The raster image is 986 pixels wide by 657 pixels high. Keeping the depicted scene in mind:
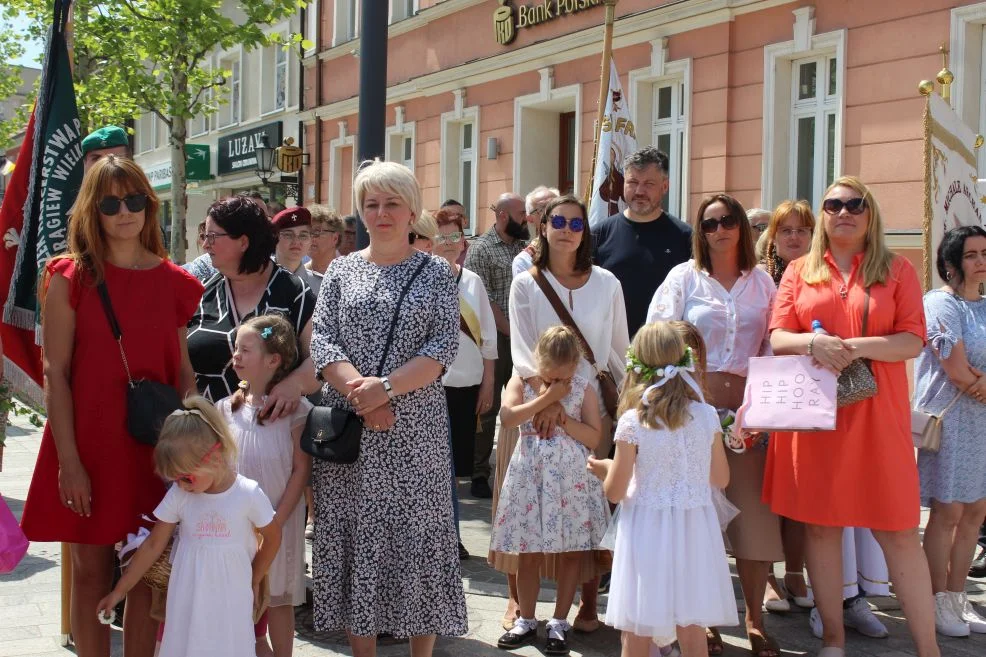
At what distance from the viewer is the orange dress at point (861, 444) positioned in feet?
14.1

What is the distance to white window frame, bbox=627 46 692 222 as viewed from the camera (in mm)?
12930

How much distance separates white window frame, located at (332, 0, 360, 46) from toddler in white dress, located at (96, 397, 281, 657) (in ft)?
59.1

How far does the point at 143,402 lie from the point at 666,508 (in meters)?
1.90

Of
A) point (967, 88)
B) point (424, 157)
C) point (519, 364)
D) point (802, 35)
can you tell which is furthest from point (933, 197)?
point (424, 157)

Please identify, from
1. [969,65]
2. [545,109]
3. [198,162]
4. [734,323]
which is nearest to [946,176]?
[734,323]

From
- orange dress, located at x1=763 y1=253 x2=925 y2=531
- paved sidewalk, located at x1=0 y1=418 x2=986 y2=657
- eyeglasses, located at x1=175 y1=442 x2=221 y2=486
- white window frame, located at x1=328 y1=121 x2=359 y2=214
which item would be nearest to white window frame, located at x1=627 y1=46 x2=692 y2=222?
paved sidewalk, located at x1=0 y1=418 x2=986 y2=657

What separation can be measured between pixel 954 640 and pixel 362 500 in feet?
9.19

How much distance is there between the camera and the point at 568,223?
4.86 m

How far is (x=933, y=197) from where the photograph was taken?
18.4ft

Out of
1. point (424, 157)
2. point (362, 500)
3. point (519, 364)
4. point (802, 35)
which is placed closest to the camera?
point (362, 500)

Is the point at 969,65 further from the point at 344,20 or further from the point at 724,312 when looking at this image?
the point at 344,20

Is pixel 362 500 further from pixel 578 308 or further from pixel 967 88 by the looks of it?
pixel 967 88

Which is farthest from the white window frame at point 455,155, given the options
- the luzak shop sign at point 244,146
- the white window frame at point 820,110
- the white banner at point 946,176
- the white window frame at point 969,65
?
the white banner at point 946,176

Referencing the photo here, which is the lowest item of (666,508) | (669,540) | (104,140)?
(669,540)
